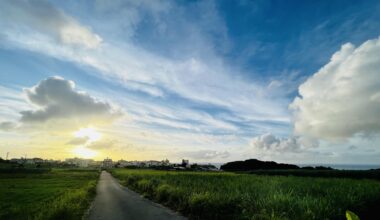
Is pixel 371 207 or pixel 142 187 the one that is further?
pixel 142 187

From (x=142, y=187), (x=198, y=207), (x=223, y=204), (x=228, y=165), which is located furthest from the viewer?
(x=228, y=165)

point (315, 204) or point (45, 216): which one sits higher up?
point (315, 204)

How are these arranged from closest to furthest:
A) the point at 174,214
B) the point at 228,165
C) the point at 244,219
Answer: the point at 244,219 → the point at 174,214 → the point at 228,165

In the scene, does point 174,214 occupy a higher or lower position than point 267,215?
lower

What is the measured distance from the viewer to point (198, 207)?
14.3 m

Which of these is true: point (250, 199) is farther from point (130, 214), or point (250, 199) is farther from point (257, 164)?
point (257, 164)

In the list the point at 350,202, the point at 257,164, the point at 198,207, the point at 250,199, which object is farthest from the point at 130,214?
the point at 257,164

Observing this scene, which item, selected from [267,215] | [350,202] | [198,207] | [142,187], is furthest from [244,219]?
[142,187]

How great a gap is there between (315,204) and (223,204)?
14.6 feet

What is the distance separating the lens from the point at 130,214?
15.7 m

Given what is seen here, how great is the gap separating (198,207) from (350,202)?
7.57 meters

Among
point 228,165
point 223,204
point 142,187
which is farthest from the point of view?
point 228,165

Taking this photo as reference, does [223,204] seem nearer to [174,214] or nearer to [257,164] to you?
[174,214]

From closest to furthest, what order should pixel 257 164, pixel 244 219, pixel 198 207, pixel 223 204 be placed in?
pixel 244 219
pixel 223 204
pixel 198 207
pixel 257 164
